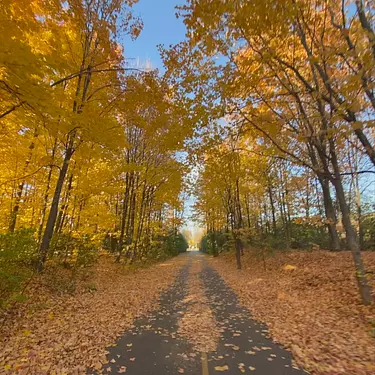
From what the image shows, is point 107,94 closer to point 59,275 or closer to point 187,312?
point 59,275

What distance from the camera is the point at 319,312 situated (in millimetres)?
6852

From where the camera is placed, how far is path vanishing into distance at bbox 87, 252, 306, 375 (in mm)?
4043

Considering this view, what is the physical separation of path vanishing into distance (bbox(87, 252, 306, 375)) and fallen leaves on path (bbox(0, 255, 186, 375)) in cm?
30

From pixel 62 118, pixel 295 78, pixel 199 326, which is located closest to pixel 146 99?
pixel 62 118

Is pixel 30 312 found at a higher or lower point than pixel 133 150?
lower

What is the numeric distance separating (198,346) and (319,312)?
3.84 meters

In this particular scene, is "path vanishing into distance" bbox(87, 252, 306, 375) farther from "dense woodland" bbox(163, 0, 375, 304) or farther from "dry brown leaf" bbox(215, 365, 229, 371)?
"dense woodland" bbox(163, 0, 375, 304)

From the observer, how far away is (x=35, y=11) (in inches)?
267

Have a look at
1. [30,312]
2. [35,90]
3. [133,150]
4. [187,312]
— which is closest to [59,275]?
[30,312]

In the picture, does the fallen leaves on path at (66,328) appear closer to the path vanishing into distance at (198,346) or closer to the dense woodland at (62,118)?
the path vanishing into distance at (198,346)

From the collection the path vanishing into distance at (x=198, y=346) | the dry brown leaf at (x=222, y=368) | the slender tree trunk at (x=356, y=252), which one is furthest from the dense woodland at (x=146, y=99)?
the dry brown leaf at (x=222, y=368)

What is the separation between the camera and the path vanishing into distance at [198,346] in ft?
13.3

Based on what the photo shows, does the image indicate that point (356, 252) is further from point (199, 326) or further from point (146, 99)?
point (146, 99)

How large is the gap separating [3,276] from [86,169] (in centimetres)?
772
